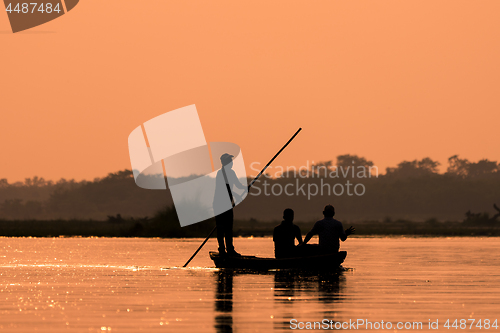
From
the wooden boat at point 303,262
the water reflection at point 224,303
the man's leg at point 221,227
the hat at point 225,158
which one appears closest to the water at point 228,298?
the water reflection at point 224,303

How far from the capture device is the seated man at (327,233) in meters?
18.6

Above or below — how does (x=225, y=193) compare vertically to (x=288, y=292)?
above

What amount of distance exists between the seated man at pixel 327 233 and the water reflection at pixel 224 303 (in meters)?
2.08

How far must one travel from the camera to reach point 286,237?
18922 mm

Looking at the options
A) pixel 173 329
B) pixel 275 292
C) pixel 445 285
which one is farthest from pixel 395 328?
pixel 445 285

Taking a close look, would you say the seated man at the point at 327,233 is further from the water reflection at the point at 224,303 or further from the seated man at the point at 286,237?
the water reflection at the point at 224,303

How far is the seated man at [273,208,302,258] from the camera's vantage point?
735 inches

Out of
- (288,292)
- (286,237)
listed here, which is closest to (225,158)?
(286,237)

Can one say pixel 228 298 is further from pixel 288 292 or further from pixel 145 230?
pixel 145 230

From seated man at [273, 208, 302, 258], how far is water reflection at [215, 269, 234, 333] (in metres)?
1.38

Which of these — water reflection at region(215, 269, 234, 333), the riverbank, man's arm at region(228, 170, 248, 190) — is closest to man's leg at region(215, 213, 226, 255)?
man's arm at region(228, 170, 248, 190)

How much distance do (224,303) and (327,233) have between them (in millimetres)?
6683

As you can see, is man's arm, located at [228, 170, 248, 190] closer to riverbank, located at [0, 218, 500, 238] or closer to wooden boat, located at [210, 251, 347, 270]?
wooden boat, located at [210, 251, 347, 270]

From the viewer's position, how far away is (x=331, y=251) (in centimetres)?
1891
